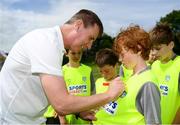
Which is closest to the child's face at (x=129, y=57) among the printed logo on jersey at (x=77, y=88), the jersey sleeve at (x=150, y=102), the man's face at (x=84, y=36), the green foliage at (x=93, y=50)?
the jersey sleeve at (x=150, y=102)

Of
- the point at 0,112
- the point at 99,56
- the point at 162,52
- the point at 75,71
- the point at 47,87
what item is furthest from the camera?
the point at 75,71

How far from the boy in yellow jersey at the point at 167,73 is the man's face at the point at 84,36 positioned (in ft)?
5.97

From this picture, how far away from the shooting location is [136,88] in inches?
167

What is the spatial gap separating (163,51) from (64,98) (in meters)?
2.48

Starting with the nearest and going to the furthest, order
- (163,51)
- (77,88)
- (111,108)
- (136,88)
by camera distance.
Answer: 1. (136,88)
2. (111,108)
3. (163,51)
4. (77,88)

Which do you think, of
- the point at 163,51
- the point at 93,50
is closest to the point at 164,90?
the point at 163,51

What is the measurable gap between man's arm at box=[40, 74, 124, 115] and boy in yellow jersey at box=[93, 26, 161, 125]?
0.37m

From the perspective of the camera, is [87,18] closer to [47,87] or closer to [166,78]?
[47,87]

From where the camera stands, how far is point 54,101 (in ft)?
12.2

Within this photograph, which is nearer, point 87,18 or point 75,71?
point 87,18

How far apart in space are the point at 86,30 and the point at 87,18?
0.33 feet

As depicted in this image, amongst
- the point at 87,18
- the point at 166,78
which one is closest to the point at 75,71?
the point at 166,78

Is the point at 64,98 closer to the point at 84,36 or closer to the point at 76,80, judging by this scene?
the point at 84,36

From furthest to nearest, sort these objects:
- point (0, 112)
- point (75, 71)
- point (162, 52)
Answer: point (75, 71) → point (162, 52) → point (0, 112)
